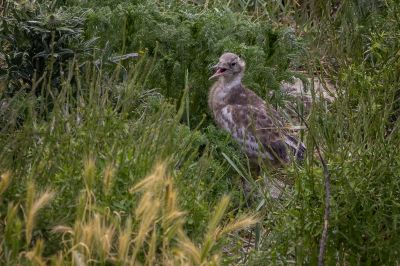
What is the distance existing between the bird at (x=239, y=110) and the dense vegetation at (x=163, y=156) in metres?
0.09

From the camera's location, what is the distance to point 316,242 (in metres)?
4.97

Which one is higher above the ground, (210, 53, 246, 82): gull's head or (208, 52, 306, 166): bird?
(210, 53, 246, 82): gull's head

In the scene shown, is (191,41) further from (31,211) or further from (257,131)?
(31,211)

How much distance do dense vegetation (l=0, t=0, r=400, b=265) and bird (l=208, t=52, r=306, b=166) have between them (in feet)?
0.30

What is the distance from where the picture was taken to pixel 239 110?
7621mm

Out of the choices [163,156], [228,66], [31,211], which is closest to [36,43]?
[228,66]

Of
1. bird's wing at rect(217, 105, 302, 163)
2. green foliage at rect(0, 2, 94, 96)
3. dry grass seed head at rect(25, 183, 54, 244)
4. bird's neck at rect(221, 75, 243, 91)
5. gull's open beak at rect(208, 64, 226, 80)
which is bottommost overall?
bird's wing at rect(217, 105, 302, 163)

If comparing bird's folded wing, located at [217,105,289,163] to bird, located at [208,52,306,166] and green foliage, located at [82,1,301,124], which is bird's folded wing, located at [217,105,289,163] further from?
green foliage, located at [82,1,301,124]

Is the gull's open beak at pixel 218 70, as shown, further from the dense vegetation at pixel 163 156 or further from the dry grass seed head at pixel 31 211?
the dry grass seed head at pixel 31 211

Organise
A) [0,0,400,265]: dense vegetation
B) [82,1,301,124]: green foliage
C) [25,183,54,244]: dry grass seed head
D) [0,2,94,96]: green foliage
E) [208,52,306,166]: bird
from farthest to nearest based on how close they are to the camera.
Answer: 1. [208,52,306,166]: bird
2. [82,1,301,124]: green foliage
3. [0,2,94,96]: green foliage
4. [0,0,400,265]: dense vegetation
5. [25,183,54,244]: dry grass seed head

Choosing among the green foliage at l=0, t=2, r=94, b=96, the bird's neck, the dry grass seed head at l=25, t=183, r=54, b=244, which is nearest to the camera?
the dry grass seed head at l=25, t=183, r=54, b=244

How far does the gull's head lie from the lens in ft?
24.1

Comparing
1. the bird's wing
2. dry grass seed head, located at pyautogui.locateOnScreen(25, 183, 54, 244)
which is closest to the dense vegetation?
dry grass seed head, located at pyautogui.locateOnScreen(25, 183, 54, 244)

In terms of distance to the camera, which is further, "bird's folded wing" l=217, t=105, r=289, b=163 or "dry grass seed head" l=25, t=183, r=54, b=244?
"bird's folded wing" l=217, t=105, r=289, b=163
